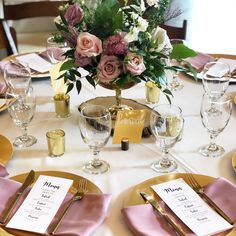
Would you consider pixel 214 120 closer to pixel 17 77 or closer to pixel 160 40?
pixel 160 40

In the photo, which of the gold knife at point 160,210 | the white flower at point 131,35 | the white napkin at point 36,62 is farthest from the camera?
the white napkin at point 36,62

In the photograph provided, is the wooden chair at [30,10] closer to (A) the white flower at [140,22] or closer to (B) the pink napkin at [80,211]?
(A) the white flower at [140,22]

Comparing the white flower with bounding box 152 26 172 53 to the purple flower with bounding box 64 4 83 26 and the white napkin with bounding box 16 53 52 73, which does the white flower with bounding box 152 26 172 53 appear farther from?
the white napkin with bounding box 16 53 52 73

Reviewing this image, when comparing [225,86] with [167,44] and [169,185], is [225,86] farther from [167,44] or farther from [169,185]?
[169,185]

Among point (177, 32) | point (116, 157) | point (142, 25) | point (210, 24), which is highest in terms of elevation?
point (142, 25)

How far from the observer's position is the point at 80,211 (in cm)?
96

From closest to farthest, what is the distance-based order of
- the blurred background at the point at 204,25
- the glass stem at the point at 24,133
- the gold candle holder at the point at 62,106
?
the glass stem at the point at 24,133, the gold candle holder at the point at 62,106, the blurred background at the point at 204,25

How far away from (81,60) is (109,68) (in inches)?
3.4

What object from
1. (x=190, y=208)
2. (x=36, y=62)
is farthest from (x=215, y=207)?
(x=36, y=62)

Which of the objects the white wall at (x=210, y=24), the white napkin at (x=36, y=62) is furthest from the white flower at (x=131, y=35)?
the white wall at (x=210, y=24)

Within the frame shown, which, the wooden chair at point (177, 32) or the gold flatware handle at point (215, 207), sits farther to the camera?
the wooden chair at point (177, 32)

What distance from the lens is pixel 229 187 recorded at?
1013 mm

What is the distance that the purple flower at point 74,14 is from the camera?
121cm

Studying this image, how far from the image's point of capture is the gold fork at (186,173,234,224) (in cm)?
94
